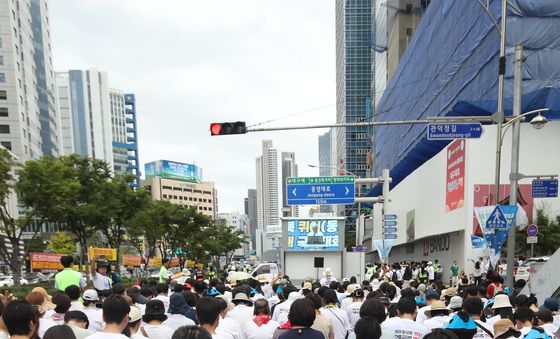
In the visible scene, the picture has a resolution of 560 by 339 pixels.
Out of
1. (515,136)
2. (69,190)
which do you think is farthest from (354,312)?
(69,190)

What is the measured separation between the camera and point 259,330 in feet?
17.2

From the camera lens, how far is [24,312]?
3.40m

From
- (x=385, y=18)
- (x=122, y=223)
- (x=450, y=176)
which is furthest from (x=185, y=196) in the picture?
(x=450, y=176)

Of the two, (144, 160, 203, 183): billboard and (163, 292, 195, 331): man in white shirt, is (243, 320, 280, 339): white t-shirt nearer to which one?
(163, 292, 195, 331): man in white shirt

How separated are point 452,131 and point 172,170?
117 m

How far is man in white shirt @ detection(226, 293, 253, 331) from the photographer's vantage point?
6184 millimetres

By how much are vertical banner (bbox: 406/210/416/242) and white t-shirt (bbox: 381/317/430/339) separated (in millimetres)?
32861

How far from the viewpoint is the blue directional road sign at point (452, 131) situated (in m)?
11.2

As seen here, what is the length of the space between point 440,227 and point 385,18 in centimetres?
3539

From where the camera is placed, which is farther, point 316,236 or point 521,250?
point 521,250

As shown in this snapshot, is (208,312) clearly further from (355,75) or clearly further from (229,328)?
(355,75)

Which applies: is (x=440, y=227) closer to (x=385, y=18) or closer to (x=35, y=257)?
(x=35, y=257)

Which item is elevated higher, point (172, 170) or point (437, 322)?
point (172, 170)

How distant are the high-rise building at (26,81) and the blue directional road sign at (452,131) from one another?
187ft
